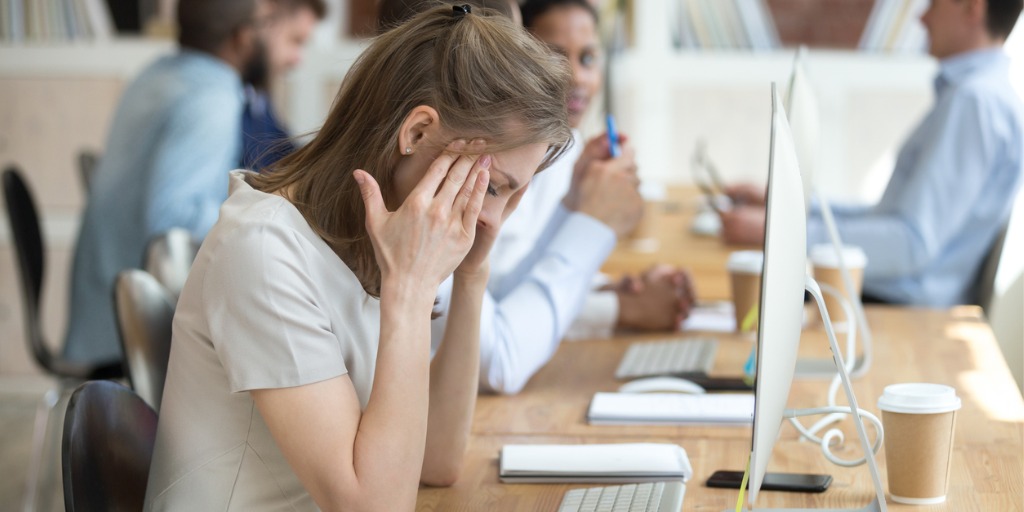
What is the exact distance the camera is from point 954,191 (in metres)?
2.66

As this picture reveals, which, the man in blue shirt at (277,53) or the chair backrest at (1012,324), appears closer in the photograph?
the chair backrest at (1012,324)

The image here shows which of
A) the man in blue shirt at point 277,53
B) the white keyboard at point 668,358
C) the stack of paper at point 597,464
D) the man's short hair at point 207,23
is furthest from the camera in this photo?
the man in blue shirt at point 277,53

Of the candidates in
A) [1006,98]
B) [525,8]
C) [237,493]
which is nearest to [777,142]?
[237,493]

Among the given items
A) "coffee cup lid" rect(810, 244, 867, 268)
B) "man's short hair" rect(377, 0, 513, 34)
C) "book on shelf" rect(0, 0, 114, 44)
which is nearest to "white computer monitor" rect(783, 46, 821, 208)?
"coffee cup lid" rect(810, 244, 867, 268)

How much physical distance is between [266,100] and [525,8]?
1.54 meters

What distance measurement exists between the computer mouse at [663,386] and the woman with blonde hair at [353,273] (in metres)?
0.52

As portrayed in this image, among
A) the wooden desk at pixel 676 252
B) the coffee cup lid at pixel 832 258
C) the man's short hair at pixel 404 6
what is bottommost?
the wooden desk at pixel 676 252

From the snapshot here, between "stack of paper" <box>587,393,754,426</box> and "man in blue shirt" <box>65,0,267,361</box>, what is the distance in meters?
1.50

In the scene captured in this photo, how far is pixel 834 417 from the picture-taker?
1.47 metres

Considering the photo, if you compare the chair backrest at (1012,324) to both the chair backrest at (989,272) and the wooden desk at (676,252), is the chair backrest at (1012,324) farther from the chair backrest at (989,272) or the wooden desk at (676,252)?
the wooden desk at (676,252)

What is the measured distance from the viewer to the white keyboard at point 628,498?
1.16 meters

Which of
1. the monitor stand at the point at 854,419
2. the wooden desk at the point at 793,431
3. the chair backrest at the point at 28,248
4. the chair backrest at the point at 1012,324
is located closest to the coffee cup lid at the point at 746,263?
the wooden desk at the point at 793,431

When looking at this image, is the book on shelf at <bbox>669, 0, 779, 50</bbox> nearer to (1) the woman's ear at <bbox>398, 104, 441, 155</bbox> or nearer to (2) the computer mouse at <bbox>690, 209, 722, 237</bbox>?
(2) the computer mouse at <bbox>690, 209, 722, 237</bbox>

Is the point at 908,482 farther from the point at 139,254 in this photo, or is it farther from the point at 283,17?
the point at 283,17
